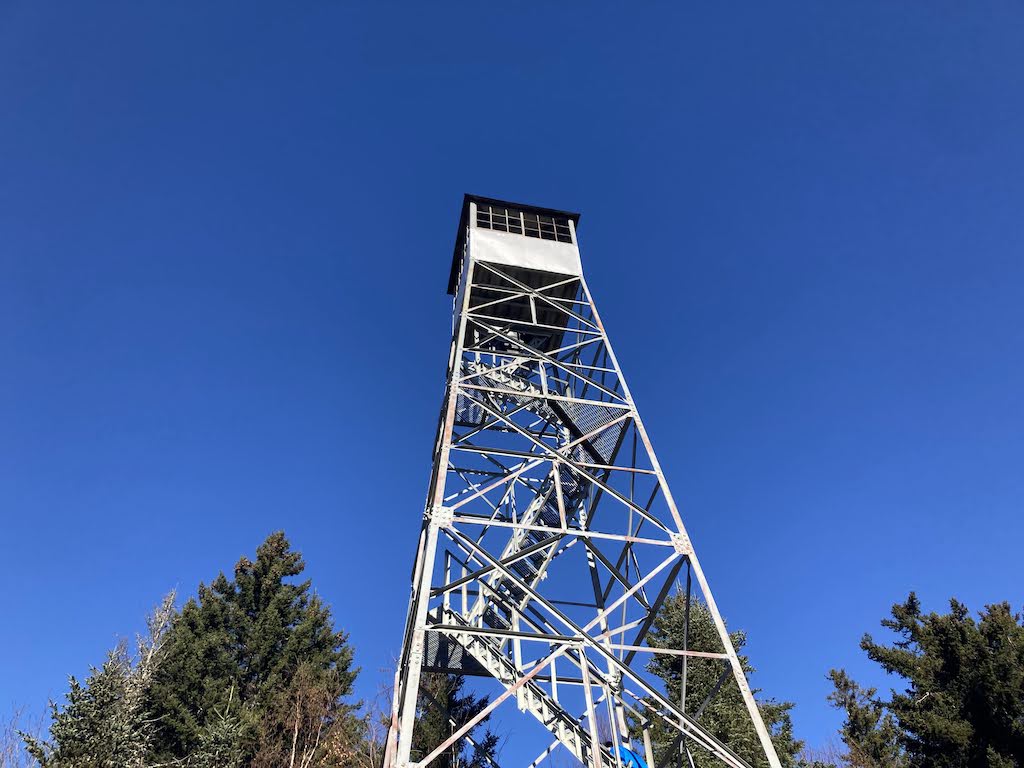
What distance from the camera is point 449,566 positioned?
39.8ft

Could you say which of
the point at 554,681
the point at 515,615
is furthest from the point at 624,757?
the point at 515,615

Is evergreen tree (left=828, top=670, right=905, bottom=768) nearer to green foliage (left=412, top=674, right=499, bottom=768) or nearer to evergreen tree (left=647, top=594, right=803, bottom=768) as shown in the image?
evergreen tree (left=647, top=594, right=803, bottom=768)

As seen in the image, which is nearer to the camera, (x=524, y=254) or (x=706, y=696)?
(x=524, y=254)

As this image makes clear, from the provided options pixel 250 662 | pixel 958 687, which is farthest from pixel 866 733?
pixel 250 662

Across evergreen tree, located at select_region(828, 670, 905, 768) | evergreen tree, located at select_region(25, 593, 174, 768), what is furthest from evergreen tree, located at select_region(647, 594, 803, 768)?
evergreen tree, located at select_region(25, 593, 174, 768)

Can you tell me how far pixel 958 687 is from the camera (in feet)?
71.3

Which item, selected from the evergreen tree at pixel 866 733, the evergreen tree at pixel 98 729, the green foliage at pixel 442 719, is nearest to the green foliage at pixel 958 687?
the evergreen tree at pixel 866 733

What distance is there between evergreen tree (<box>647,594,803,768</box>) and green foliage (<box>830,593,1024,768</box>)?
13.8 feet

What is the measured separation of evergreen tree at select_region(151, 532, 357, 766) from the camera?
20.9 meters

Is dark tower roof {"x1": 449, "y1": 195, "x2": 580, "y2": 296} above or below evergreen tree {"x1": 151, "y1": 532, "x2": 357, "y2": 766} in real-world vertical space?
above

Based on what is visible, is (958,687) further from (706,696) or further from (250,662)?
(250,662)

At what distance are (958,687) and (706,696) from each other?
8.34 meters

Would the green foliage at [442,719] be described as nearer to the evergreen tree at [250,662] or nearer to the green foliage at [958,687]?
the evergreen tree at [250,662]

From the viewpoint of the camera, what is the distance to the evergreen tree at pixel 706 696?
21109mm
